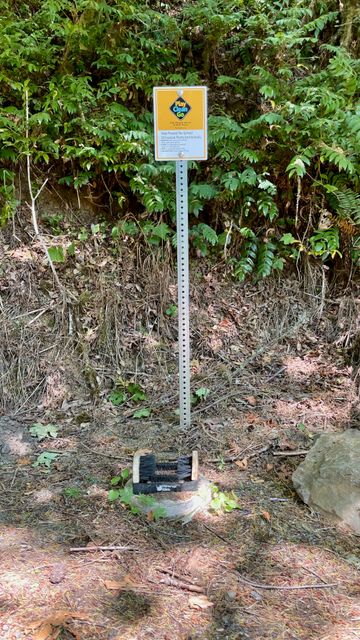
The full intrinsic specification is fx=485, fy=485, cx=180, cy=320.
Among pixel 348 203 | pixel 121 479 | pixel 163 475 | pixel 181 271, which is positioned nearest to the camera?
pixel 163 475

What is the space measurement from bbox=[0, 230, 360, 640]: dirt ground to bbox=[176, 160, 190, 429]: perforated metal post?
0.46 meters

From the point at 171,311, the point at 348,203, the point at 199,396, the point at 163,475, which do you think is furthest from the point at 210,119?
the point at 163,475

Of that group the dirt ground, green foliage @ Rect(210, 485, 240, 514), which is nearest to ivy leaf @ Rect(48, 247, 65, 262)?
the dirt ground

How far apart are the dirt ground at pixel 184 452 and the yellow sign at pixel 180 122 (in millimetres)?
1491

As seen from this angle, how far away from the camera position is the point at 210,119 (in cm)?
457

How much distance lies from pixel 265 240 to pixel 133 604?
3.41 m

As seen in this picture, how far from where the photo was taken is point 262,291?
4816mm

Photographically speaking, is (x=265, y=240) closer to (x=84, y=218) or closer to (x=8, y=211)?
(x=84, y=218)

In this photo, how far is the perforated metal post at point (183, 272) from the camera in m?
3.38

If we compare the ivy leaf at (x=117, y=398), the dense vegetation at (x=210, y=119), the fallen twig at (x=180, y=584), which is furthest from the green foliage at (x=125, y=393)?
the fallen twig at (x=180, y=584)

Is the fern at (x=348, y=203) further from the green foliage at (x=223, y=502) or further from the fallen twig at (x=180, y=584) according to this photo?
the fallen twig at (x=180, y=584)

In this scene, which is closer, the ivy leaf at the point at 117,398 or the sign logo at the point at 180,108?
the sign logo at the point at 180,108

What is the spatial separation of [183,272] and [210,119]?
1.93 m

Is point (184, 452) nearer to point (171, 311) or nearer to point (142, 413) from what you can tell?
point (142, 413)
